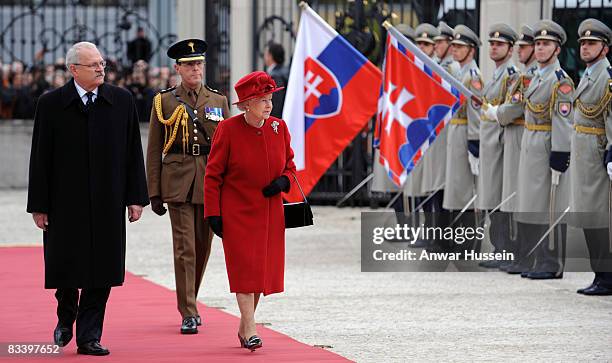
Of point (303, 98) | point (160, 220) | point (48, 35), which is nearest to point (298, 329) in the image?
point (303, 98)

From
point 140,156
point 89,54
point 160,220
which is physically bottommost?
point 160,220

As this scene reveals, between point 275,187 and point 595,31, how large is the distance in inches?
152

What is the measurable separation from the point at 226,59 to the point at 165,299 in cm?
995

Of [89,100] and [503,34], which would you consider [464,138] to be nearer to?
[503,34]

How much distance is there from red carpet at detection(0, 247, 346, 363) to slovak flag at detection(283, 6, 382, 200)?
1.90 m

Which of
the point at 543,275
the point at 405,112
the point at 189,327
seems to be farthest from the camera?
the point at 405,112

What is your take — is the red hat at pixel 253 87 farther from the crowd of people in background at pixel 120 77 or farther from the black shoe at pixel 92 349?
the crowd of people in background at pixel 120 77

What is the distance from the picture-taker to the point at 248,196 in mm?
9117

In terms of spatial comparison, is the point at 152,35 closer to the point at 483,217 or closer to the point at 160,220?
the point at 160,220

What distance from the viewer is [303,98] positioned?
44.6 ft

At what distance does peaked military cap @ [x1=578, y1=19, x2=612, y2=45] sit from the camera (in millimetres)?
11852

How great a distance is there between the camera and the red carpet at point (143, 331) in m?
8.90

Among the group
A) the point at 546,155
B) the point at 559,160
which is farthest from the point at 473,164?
the point at 559,160

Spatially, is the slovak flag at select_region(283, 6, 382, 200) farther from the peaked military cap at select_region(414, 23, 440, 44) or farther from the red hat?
the red hat
